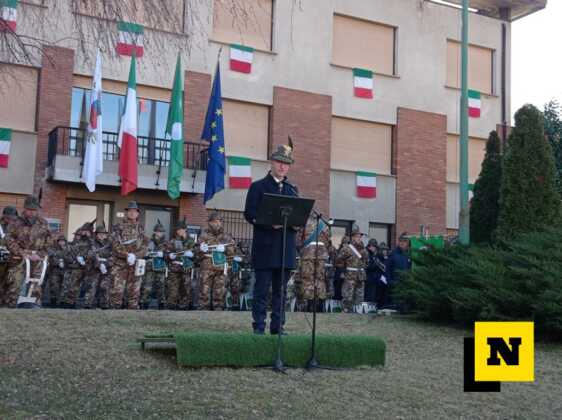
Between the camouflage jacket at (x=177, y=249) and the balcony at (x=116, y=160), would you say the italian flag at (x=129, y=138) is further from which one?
the camouflage jacket at (x=177, y=249)

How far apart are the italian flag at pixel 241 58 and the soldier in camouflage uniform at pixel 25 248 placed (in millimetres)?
11931

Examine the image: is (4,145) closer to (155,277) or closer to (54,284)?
(54,284)

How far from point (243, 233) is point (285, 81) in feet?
17.9

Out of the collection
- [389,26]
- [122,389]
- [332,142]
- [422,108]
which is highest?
[389,26]

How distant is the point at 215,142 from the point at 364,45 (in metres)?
9.00

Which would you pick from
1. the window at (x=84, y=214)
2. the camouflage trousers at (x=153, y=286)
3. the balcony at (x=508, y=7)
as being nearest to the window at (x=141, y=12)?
the camouflage trousers at (x=153, y=286)

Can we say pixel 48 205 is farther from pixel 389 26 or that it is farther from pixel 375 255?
pixel 389 26

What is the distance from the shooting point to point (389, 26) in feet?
92.1

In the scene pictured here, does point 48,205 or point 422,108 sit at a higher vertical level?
point 422,108

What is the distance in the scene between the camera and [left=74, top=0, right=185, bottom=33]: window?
24.1 feet

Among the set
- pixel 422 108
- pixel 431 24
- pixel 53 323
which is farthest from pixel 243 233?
pixel 53 323

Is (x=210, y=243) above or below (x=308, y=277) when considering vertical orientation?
above

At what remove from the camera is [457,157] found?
29.3m

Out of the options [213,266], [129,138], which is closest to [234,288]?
[213,266]
